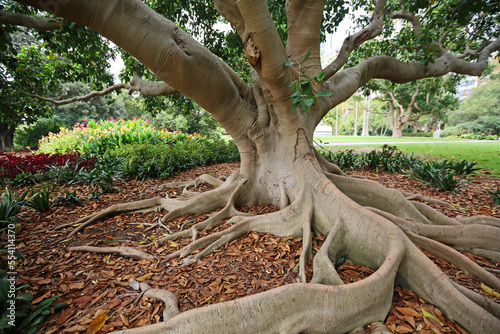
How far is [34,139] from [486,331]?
23.7 metres

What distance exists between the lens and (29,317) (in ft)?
5.17

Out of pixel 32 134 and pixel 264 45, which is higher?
pixel 32 134

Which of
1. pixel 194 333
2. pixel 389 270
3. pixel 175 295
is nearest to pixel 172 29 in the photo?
pixel 175 295

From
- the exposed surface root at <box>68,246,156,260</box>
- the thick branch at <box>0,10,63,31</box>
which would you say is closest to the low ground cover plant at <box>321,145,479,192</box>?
the exposed surface root at <box>68,246,156,260</box>

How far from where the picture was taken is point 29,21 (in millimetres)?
3176

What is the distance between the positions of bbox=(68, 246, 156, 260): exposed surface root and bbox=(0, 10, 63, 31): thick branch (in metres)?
3.26

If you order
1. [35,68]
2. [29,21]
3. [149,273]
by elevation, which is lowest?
[149,273]

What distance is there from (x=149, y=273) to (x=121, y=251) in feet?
1.93

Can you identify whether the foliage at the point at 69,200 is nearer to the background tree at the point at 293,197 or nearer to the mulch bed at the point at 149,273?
the mulch bed at the point at 149,273

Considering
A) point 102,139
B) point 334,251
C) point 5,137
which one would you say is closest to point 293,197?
point 334,251

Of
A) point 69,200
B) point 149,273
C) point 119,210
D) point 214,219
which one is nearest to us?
point 149,273

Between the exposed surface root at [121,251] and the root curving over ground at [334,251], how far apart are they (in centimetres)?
1

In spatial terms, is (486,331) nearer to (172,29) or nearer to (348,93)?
(348,93)

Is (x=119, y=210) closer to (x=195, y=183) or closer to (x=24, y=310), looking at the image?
(x=195, y=183)
